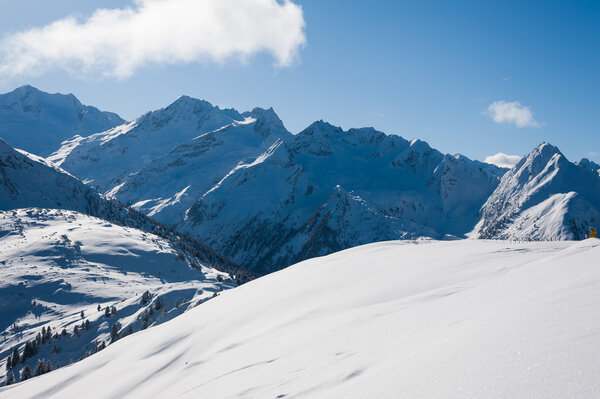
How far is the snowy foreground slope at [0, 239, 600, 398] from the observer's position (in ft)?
15.3

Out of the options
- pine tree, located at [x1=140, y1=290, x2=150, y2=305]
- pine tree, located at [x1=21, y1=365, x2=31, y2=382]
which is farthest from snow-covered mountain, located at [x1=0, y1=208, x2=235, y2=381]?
pine tree, located at [x1=21, y1=365, x2=31, y2=382]

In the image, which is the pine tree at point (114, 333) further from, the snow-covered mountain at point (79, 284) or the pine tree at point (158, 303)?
the pine tree at point (158, 303)

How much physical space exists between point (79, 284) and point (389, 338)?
82.7 meters

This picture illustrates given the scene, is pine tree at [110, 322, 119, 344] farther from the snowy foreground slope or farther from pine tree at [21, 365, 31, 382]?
the snowy foreground slope

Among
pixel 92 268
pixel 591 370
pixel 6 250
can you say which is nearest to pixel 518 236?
pixel 92 268

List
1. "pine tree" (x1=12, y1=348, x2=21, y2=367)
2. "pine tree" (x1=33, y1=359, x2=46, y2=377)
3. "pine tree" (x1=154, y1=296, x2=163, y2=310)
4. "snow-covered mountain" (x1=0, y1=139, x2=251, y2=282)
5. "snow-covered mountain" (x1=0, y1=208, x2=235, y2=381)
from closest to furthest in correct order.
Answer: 1. "pine tree" (x1=33, y1=359, x2=46, y2=377)
2. "pine tree" (x1=12, y1=348, x2=21, y2=367)
3. "snow-covered mountain" (x1=0, y1=208, x2=235, y2=381)
4. "pine tree" (x1=154, y1=296, x2=163, y2=310)
5. "snow-covered mountain" (x1=0, y1=139, x2=251, y2=282)

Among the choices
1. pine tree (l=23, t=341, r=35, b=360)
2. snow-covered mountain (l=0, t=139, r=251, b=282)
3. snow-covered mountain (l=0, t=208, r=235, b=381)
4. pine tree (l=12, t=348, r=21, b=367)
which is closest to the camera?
pine tree (l=12, t=348, r=21, b=367)

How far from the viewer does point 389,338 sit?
24.5ft

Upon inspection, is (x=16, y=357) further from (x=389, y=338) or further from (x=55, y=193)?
(x=55, y=193)

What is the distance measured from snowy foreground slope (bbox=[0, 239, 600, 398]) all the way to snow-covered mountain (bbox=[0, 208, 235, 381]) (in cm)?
3180

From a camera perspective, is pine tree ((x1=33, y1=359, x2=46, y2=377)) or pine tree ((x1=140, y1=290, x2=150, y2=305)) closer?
pine tree ((x1=33, y1=359, x2=46, y2=377))

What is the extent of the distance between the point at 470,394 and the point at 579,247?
9.84 metres

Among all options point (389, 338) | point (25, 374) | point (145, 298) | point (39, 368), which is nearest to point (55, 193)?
point (145, 298)

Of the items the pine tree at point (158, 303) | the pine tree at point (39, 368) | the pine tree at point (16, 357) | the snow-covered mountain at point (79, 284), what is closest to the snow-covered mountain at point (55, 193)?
the snow-covered mountain at point (79, 284)
